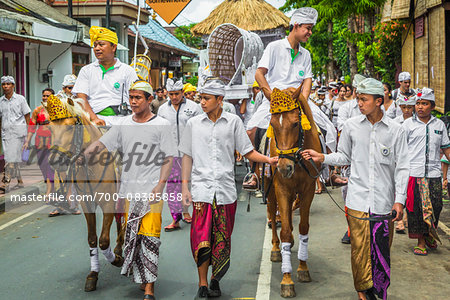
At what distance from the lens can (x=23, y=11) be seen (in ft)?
50.1

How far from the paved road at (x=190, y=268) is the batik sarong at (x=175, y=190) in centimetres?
30

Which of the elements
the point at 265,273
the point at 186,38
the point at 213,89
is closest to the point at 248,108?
the point at 265,273

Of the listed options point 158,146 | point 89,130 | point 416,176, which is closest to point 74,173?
point 89,130

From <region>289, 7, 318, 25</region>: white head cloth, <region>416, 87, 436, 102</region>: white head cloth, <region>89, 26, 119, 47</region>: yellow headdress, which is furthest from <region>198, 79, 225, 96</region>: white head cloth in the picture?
<region>416, 87, 436, 102</region>: white head cloth

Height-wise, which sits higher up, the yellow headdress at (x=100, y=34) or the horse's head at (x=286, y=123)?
the yellow headdress at (x=100, y=34)

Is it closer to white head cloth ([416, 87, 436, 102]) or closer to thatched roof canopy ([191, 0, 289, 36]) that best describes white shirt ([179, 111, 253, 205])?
white head cloth ([416, 87, 436, 102])

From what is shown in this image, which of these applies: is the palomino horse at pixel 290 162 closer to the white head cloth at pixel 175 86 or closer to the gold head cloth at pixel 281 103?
the gold head cloth at pixel 281 103

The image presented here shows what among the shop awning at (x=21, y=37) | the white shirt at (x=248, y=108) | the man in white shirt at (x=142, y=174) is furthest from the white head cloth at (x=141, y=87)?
the white shirt at (x=248, y=108)

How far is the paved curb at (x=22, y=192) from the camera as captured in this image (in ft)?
35.8

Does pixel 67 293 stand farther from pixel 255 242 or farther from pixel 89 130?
pixel 255 242

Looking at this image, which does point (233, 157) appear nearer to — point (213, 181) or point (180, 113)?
point (213, 181)

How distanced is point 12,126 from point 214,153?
7.87 meters

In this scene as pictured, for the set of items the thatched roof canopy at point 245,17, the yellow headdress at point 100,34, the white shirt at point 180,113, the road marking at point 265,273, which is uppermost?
the thatched roof canopy at point 245,17

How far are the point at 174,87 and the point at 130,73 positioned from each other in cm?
243
